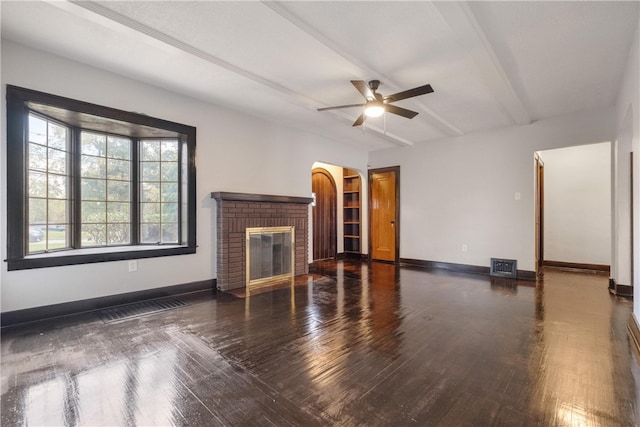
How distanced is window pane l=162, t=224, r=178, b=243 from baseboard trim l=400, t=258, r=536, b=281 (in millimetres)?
4499

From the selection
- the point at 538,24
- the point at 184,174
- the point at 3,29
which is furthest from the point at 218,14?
the point at 538,24

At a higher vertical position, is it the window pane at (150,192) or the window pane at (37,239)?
the window pane at (150,192)

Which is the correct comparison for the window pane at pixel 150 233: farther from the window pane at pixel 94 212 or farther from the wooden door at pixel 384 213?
the wooden door at pixel 384 213

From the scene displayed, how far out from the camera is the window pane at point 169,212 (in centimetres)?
404

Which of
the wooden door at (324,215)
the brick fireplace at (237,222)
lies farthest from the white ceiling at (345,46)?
the wooden door at (324,215)

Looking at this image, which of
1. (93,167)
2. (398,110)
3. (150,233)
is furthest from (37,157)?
(398,110)

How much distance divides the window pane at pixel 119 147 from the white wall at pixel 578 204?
737 centimetres

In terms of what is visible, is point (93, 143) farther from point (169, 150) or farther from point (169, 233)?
point (169, 233)

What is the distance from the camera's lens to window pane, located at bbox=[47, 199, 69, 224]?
10.4 feet

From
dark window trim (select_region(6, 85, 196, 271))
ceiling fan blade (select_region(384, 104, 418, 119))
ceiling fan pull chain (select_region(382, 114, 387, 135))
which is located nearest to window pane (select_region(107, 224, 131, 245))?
dark window trim (select_region(6, 85, 196, 271))

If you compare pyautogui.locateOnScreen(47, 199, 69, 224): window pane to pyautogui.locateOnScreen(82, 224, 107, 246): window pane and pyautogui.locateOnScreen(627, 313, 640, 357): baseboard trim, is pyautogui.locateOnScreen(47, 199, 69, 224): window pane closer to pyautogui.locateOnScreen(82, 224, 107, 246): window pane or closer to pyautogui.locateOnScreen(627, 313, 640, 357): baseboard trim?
pyautogui.locateOnScreen(82, 224, 107, 246): window pane

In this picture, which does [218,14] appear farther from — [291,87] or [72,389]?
[72,389]

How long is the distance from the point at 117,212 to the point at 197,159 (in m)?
1.20

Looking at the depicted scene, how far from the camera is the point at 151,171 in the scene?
400 cm
